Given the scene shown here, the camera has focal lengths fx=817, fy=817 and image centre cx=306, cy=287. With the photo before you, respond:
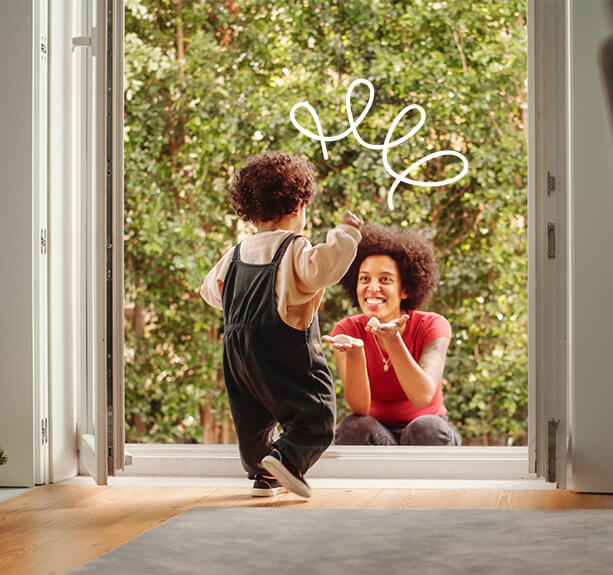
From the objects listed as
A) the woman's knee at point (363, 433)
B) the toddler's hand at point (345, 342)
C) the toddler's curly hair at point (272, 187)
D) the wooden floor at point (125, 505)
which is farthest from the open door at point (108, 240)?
the woman's knee at point (363, 433)

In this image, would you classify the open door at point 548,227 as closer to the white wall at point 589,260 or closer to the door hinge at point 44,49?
the white wall at point 589,260

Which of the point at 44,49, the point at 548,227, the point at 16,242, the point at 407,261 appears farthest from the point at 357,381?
the point at 44,49

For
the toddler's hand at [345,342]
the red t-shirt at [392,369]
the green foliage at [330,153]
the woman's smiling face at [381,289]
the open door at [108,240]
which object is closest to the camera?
the open door at [108,240]

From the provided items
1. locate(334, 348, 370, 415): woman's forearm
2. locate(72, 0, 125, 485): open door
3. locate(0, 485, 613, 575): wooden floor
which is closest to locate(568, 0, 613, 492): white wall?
locate(0, 485, 613, 575): wooden floor

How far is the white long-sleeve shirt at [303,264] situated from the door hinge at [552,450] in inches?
28.7

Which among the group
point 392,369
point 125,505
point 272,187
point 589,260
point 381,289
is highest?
point 272,187

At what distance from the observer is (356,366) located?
3096 millimetres

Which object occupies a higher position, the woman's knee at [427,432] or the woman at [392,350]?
the woman at [392,350]

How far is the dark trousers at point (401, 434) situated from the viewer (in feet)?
9.72

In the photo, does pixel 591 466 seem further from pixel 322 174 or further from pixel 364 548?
pixel 322 174

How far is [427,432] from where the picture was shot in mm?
2965

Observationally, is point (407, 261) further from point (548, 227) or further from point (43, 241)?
point (43, 241)

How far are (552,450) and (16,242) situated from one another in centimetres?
170

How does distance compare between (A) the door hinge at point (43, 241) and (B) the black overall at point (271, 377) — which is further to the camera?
(A) the door hinge at point (43, 241)
